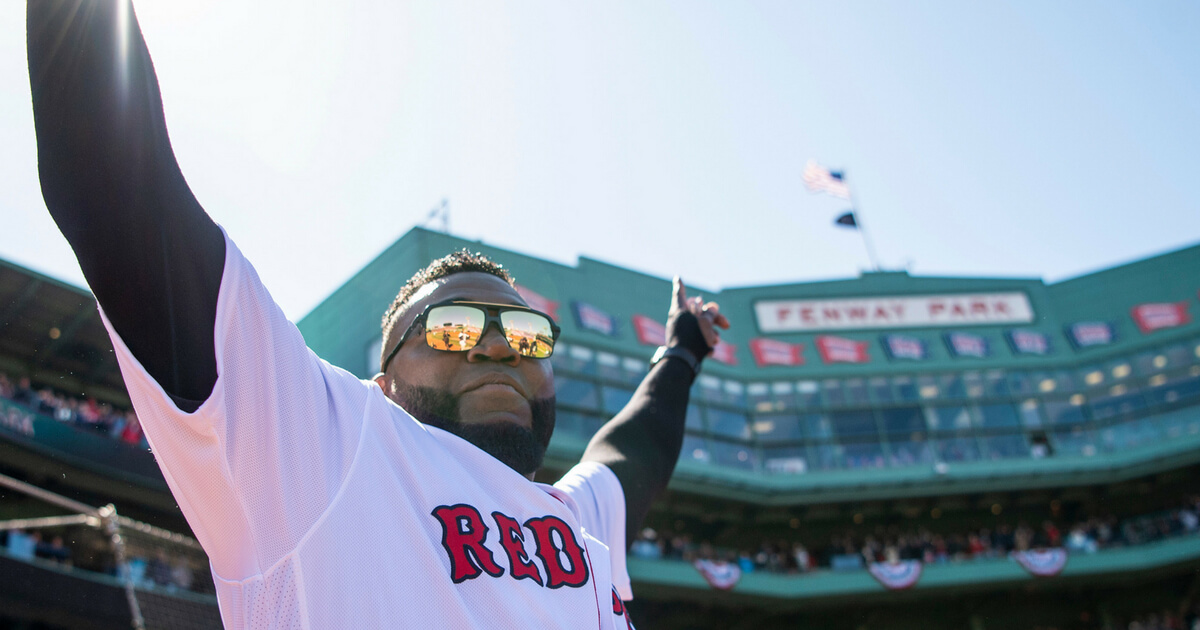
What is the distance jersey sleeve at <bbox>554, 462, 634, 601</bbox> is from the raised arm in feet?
0.36

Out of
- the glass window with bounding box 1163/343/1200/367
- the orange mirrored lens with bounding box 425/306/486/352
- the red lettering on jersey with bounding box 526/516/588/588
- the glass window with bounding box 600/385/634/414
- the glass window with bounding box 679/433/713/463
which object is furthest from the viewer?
the glass window with bounding box 1163/343/1200/367

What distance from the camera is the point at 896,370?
82.9 feet

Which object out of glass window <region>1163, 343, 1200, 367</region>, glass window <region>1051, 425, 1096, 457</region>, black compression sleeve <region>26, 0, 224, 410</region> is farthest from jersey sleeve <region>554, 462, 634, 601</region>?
glass window <region>1163, 343, 1200, 367</region>

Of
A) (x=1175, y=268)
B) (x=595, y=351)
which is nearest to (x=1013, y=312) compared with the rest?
(x=1175, y=268)

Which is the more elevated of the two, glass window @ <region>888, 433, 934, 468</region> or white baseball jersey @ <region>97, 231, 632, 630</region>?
glass window @ <region>888, 433, 934, 468</region>

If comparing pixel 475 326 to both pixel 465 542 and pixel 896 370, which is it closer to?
pixel 465 542

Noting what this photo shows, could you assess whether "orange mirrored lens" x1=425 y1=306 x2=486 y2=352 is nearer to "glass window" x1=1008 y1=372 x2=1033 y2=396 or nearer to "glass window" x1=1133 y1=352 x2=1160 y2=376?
"glass window" x1=1008 y1=372 x2=1033 y2=396

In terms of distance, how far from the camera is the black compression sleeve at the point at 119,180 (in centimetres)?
122

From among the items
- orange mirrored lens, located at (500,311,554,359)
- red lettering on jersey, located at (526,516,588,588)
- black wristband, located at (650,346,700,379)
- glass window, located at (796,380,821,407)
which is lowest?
red lettering on jersey, located at (526,516,588,588)

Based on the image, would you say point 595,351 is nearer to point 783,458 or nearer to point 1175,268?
point 783,458

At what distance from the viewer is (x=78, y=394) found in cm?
1806

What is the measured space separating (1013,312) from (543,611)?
2907 centimetres

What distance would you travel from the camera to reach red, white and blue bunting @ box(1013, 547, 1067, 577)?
2148 cm

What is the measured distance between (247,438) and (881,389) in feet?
83.1
